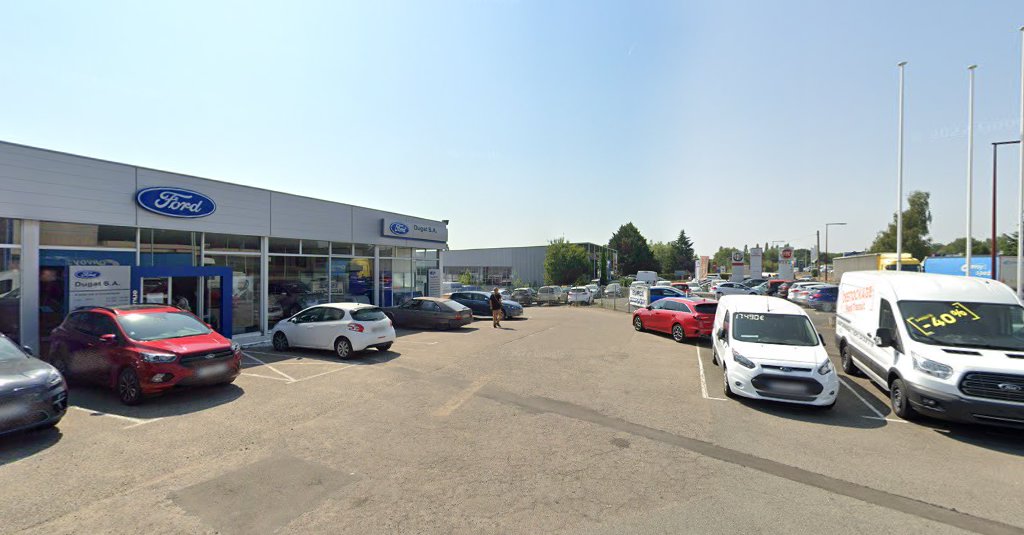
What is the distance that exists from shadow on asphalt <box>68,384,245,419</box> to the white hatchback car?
311 centimetres

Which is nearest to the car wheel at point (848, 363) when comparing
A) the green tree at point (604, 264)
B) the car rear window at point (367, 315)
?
the car rear window at point (367, 315)

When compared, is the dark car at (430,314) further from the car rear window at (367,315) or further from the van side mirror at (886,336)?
the van side mirror at (886,336)

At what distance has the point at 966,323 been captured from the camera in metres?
7.18

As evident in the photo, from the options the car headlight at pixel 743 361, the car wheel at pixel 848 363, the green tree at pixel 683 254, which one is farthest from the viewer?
the green tree at pixel 683 254

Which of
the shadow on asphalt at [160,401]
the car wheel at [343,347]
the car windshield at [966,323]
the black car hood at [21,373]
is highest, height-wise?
the car windshield at [966,323]

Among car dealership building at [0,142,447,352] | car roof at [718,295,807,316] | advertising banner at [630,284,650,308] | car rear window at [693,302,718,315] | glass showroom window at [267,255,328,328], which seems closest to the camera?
car roof at [718,295,807,316]

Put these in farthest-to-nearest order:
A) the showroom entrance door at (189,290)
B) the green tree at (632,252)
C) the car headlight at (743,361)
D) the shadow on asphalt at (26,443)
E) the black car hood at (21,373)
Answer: the green tree at (632,252) < the showroom entrance door at (189,290) < the car headlight at (743,361) < the black car hood at (21,373) < the shadow on asphalt at (26,443)

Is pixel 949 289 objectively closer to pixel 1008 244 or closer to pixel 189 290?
pixel 189 290

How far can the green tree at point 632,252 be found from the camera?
286ft

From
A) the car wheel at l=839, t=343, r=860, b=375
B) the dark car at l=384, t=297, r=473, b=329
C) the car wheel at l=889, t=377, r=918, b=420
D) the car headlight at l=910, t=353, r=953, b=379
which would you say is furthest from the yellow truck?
the car headlight at l=910, t=353, r=953, b=379

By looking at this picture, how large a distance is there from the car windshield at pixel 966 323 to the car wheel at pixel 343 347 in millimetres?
11518

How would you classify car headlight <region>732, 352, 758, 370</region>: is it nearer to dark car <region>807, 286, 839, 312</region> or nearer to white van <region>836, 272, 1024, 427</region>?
→ white van <region>836, 272, 1024, 427</region>

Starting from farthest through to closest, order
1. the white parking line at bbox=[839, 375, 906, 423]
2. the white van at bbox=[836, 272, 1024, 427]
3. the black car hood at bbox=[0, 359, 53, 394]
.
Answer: the white parking line at bbox=[839, 375, 906, 423]
the white van at bbox=[836, 272, 1024, 427]
the black car hood at bbox=[0, 359, 53, 394]

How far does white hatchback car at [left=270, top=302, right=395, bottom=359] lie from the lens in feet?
37.8
